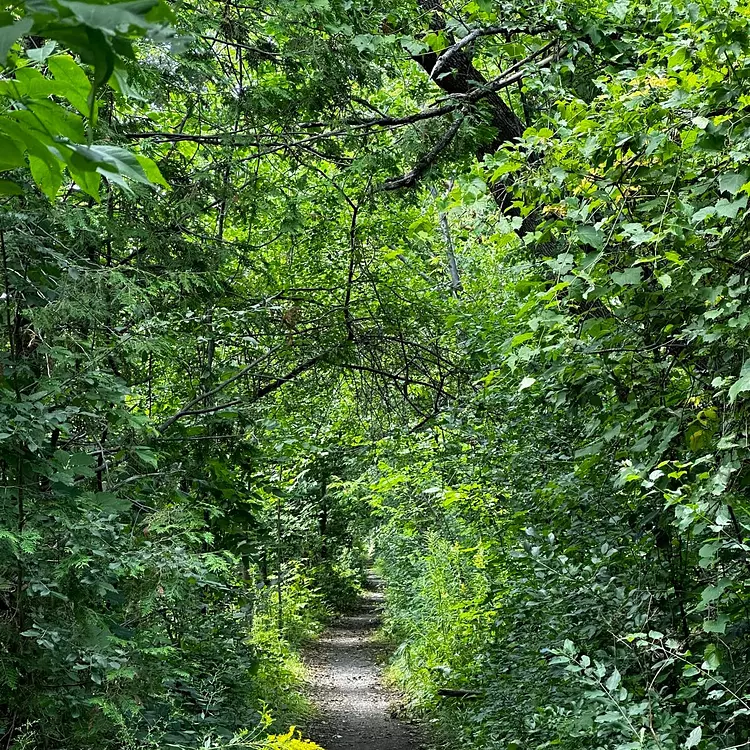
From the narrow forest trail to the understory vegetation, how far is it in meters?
1.81

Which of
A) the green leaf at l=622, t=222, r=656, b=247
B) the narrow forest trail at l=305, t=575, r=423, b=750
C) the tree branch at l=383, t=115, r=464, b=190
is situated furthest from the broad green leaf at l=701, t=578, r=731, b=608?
the narrow forest trail at l=305, t=575, r=423, b=750

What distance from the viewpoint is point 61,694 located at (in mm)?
3035

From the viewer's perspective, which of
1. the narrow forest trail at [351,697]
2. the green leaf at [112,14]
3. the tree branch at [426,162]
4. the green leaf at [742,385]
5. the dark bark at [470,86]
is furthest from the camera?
the narrow forest trail at [351,697]

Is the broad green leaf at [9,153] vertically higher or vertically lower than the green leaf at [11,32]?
higher

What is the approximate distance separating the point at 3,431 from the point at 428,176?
3.88 meters

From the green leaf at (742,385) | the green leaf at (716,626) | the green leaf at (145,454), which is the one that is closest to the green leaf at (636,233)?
the green leaf at (742,385)

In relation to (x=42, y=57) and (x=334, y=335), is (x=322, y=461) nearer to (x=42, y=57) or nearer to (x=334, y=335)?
(x=334, y=335)

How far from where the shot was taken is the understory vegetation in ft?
9.00

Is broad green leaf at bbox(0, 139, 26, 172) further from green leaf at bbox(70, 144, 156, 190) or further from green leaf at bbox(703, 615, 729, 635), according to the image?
green leaf at bbox(703, 615, 729, 635)

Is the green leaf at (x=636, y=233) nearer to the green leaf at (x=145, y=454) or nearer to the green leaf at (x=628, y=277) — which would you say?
the green leaf at (x=628, y=277)

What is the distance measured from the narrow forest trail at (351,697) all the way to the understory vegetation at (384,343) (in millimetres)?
1810

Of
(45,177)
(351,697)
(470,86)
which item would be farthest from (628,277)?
(351,697)

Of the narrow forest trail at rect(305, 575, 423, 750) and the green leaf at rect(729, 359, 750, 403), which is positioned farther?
the narrow forest trail at rect(305, 575, 423, 750)

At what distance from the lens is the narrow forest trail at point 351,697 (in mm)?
8836
